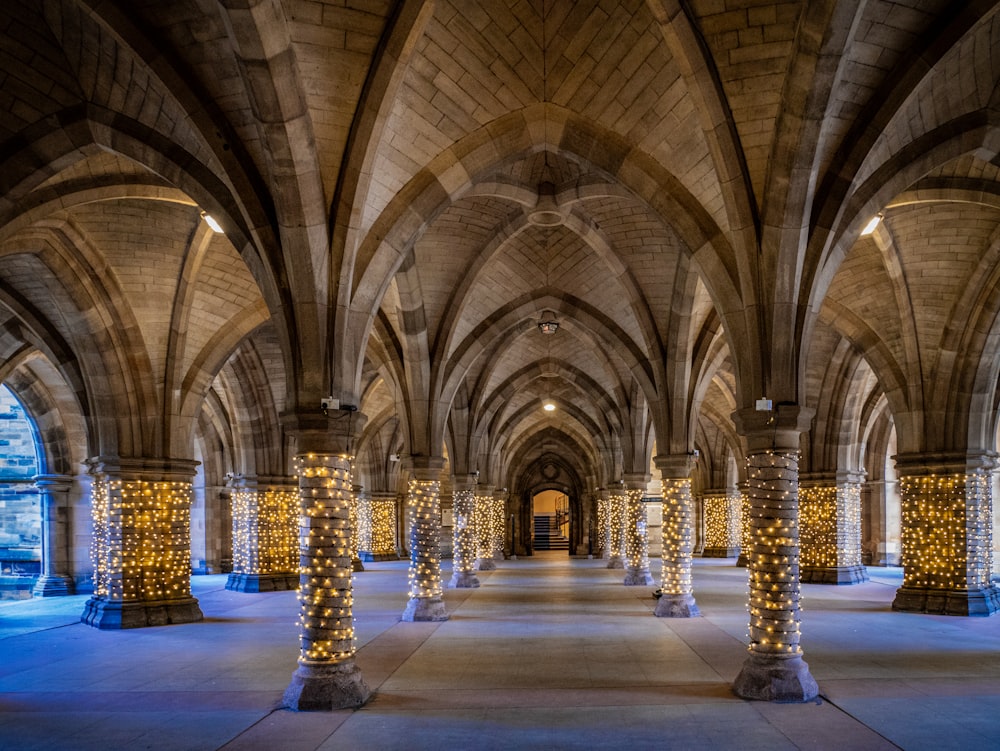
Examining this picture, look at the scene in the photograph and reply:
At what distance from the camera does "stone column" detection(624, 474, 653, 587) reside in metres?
22.1

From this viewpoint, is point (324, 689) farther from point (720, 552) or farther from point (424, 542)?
point (720, 552)

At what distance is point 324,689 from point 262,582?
12.5 metres

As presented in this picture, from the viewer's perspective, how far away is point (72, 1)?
8.14 metres

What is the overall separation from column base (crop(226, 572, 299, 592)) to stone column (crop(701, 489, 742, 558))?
19555mm

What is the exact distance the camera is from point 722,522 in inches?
1400

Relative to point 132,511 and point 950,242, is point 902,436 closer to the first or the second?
point 950,242

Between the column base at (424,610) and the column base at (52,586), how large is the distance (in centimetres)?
1037

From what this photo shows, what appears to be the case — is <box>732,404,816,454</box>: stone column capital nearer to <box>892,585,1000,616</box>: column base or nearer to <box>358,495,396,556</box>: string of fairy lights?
<box>892,585,1000,616</box>: column base

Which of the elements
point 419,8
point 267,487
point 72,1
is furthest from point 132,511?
point 419,8

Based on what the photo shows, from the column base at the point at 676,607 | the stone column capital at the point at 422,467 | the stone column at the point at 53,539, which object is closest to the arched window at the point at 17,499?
the stone column at the point at 53,539

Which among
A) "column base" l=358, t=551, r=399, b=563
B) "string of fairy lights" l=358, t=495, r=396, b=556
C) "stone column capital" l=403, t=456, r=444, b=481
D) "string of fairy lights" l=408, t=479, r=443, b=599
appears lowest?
"column base" l=358, t=551, r=399, b=563

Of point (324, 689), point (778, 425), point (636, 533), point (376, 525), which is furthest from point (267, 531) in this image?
point (376, 525)

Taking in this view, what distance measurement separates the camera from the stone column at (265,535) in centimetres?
2058

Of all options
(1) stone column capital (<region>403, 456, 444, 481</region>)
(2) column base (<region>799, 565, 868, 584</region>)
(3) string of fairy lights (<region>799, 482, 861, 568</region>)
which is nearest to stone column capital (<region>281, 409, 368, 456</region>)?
(1) stone column capital (<region>403, 456, 444, 481</region>)
